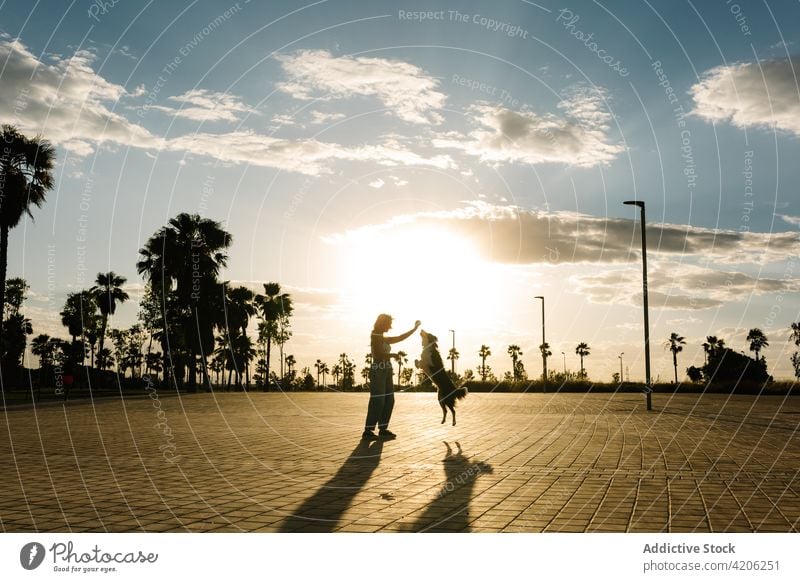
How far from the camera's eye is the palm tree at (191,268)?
45.0 meters

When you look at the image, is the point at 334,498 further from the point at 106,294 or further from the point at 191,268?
the point at 106,294

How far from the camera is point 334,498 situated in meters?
6.82

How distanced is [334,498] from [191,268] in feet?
133

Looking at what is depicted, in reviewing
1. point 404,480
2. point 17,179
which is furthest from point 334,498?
point 17,179

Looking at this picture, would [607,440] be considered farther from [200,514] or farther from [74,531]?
[74,531]

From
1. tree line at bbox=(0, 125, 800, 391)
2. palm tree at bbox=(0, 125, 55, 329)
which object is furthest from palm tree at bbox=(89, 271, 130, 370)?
palm tree at bbox=(0, 125, 55, 329)

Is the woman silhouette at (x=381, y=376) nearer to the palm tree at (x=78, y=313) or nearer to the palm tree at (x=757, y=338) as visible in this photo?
the palm tree at (x=78, y=313)

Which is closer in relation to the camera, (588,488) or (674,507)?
(674,507)

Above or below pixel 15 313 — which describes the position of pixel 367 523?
below

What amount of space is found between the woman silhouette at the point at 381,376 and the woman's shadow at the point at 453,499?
2687 millimetres

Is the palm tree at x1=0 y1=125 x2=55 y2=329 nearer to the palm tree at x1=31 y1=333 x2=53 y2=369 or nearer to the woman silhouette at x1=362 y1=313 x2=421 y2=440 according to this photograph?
the woman silhouette at x1=362 y1=313 x2=421 y2=440

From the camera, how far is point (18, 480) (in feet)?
25.8

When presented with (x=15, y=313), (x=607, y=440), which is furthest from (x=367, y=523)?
(x=15, y=313)
